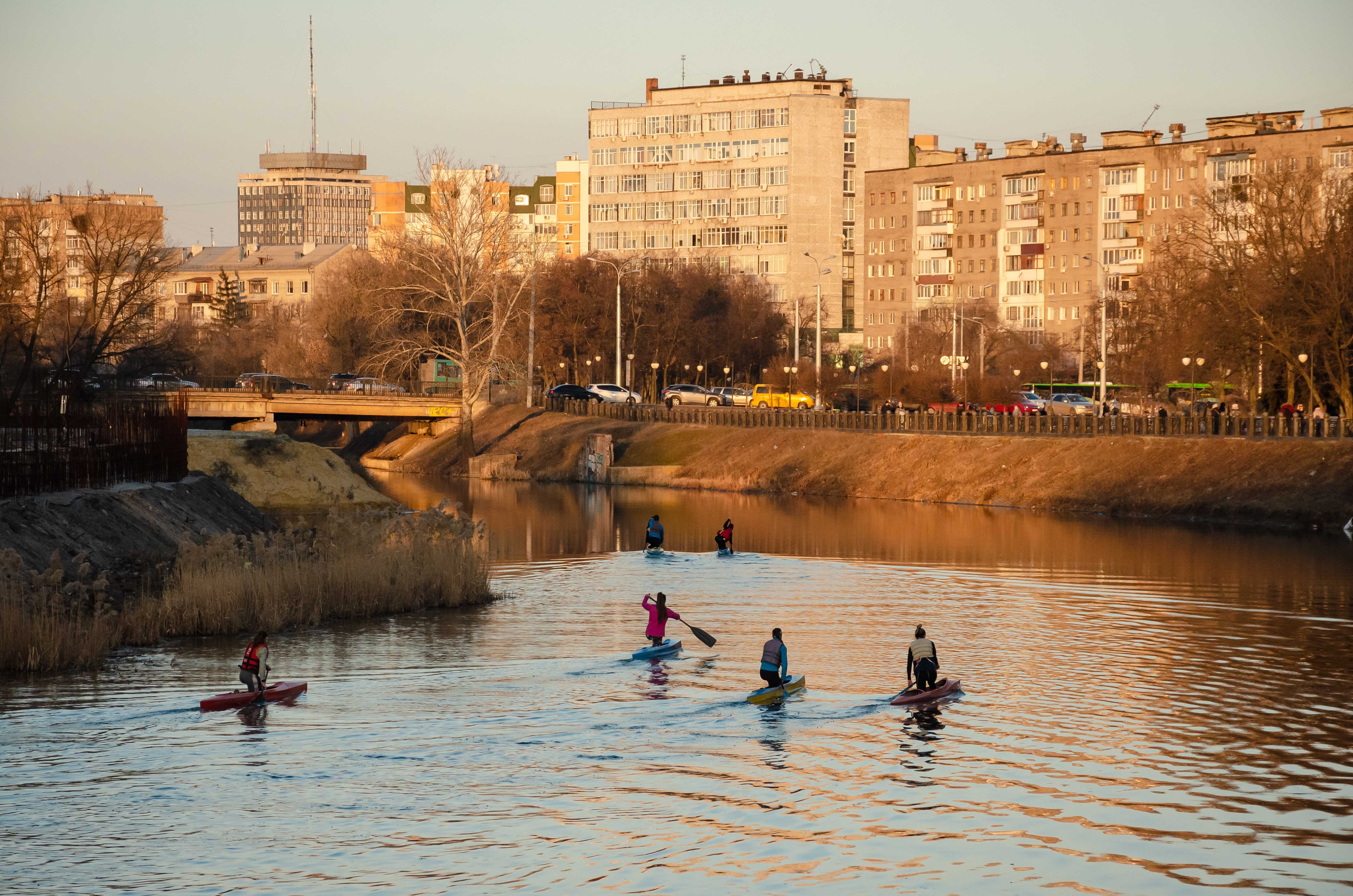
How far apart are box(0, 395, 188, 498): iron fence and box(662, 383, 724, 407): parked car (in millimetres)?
66648

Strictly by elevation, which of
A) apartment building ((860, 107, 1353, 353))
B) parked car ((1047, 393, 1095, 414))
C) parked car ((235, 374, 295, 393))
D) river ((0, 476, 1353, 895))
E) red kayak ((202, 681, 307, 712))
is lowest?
river ((0, 476, 1353, 895))

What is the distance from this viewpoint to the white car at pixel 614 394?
11869 centimetres

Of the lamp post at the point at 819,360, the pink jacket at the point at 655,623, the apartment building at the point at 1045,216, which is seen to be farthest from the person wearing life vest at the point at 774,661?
the apartment building at the point at 1045,216

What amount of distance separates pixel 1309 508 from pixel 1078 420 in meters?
19.0

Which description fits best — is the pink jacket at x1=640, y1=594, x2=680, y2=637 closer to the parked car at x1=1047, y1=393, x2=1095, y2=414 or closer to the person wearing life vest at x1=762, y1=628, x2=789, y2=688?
the person wearing life vest at x1=762, y1=628, x2=789, y2=688

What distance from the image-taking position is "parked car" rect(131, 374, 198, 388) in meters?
94.0

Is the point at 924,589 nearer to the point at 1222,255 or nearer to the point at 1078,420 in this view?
the point at 1078,420

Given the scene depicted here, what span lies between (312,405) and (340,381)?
16.7 metres

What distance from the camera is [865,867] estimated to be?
19078mm

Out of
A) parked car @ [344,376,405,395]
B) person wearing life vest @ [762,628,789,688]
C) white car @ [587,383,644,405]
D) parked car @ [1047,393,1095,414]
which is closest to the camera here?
person wearing life vest @ [762,628,789,688]

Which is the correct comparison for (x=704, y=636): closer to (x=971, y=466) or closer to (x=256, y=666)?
(x=256, y=666)

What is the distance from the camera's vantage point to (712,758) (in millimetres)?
24297

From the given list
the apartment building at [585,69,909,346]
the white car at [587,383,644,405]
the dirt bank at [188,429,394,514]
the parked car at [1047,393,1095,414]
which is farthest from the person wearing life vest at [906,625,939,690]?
the apartment building at [585,69,909,346]

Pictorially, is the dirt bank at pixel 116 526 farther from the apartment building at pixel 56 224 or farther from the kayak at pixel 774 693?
the apartment building at pixel 56 224
